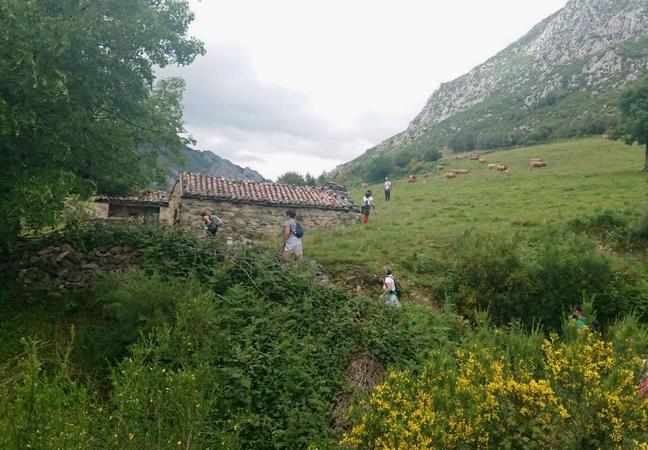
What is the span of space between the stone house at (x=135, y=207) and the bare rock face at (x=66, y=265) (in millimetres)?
12686

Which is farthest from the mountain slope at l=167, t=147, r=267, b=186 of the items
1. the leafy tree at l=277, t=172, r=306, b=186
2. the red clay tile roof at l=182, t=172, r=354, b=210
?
the red clay tile roof at l=182, t=172, r=354, b=210

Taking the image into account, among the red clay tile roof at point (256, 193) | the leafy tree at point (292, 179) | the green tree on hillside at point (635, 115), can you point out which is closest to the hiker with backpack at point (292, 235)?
the red clay tile roof at point (256, 193)

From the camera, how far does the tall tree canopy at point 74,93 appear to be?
6828 mm

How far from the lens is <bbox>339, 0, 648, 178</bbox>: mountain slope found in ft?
178

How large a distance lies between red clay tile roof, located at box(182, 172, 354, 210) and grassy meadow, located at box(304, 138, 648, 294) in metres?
2.49

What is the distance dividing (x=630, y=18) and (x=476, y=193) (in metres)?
72.2

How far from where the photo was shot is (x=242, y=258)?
30.6ft

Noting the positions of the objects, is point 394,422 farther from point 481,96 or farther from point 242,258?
point 481,96

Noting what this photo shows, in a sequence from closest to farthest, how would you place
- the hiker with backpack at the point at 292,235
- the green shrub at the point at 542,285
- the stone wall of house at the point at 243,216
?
1. the green shrub at the point at 542,285
2. the hiker with backpack at the point at 292,235
3. the stone wall of house at the point at 243,216

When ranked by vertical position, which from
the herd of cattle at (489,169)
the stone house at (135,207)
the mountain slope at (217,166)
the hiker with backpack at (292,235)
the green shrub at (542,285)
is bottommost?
the green shrub at (542,285)

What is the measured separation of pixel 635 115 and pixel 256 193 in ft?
73.9

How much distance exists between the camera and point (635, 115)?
25.7 meters

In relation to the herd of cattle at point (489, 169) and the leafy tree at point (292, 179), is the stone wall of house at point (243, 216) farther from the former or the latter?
the leafy tree at point (292, 179)

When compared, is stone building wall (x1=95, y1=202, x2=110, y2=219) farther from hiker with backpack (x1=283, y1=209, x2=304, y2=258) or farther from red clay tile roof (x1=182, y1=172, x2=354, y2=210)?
hiker with backpack (x1=283, y1=209, x2=304, y2=258)
